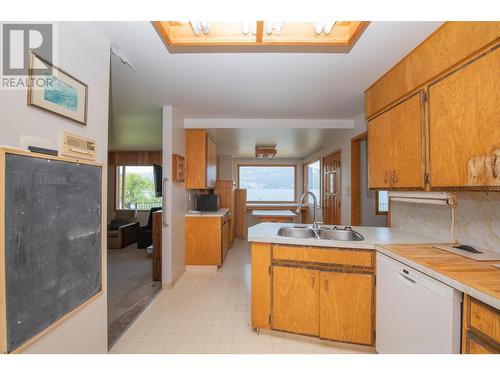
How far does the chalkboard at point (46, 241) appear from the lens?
0.89m

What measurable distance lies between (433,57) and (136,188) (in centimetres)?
659

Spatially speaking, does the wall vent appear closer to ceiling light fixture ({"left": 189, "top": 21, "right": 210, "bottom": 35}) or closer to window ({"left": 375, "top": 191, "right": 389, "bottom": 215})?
ceiling light fixture ({"left": 189, "top": 21, "right": 210, "bottom": 35})

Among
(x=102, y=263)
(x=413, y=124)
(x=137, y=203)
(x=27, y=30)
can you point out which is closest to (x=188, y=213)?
(x=102, y=263)

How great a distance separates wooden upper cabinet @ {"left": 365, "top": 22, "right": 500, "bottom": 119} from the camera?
118cm

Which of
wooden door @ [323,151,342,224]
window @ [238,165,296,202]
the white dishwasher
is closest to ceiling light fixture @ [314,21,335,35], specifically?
the white dishwasher

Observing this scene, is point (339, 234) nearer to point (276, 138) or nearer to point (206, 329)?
point (206, 329)

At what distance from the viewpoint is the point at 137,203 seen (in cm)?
622

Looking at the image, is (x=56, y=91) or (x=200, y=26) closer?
(x=56, y=91)

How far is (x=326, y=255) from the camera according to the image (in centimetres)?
173

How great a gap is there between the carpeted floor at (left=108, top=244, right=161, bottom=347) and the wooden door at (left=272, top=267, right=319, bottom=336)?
1400 millimetres

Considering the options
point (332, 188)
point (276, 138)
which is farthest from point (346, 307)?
point (276, 138)

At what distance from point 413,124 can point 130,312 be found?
312 centimetres

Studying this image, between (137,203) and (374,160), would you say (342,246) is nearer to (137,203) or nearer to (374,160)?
(374,160)

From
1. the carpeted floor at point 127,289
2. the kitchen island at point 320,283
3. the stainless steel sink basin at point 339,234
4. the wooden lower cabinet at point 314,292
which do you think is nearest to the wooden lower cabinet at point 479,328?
the kitchen island at point 320,283
